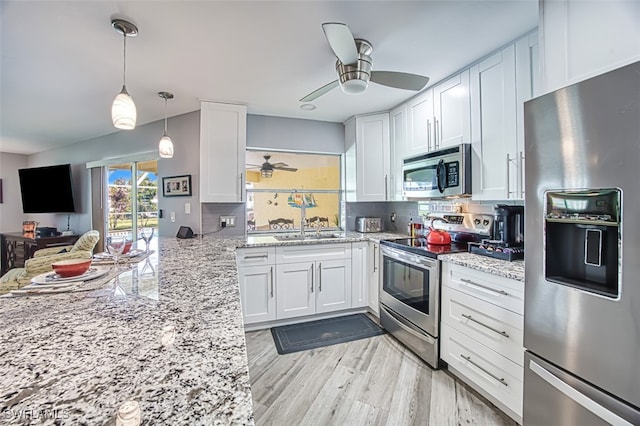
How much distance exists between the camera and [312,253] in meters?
3.09

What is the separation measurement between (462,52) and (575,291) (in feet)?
5.75

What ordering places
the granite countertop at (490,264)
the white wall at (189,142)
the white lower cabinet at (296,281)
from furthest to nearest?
the white wall at (189,142), the white lower cabinet at (296,281), the granite countertop at (490,264)

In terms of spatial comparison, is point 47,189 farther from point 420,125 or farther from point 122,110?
point 420,125

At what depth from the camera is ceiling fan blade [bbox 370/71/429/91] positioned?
1.97 m

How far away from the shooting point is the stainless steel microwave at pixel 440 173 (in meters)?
2.41

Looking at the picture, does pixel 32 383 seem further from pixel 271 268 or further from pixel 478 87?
pixel 478 87

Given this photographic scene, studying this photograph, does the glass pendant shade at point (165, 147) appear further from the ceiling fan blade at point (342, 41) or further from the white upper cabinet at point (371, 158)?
the white upper cabinet at point (371, 158)

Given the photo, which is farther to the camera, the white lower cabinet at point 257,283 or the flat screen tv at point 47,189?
the flat screen tv at point 47,189

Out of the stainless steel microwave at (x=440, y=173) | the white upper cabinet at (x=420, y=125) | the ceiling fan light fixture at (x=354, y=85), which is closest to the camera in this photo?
the ceiling fan light fixture at (x=354, y=85)

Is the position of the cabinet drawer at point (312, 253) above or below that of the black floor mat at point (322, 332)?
above

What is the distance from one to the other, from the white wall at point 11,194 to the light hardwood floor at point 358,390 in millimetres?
6066

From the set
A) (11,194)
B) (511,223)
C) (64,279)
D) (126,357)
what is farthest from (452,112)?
(11,194)

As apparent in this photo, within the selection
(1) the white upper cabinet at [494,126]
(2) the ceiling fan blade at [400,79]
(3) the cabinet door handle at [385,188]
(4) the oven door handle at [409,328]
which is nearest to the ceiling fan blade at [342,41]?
(2) the ceiling fan blade at [400,79]

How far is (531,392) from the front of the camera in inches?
58.2
